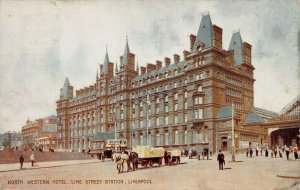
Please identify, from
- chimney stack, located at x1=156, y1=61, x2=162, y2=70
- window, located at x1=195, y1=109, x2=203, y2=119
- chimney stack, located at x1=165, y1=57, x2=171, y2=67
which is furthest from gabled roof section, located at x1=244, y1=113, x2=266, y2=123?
chimney stack, located at x1=156, y1=61, x2=162, y2=70

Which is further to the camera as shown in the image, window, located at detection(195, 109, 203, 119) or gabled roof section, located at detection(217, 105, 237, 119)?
window, located at detection(195, 109, 203, 119)

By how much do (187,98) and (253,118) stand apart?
860cm

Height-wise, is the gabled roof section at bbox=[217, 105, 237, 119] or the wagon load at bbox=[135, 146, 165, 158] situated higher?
the gabled roof section at bbox=[217, 105, 237, 119]

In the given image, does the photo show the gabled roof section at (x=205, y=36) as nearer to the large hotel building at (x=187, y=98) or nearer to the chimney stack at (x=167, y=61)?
the large hotel building at (x=187, y=98)

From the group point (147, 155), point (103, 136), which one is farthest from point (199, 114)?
point (147, 155)

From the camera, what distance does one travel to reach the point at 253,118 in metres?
40.6

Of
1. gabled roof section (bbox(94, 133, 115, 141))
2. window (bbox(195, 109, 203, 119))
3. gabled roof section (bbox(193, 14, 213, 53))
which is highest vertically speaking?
gabled roof section (bbox(193, 14, 213, 53))

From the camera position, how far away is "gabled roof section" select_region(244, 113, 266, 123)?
39406 mm

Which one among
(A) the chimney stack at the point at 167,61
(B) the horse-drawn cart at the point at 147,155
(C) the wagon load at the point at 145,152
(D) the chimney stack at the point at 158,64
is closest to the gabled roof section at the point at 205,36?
(A) the chimney stack at the point at 167,61

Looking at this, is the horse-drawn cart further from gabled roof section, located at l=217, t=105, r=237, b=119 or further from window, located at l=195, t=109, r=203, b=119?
window, located at l=195, t=109, r=203, b=119

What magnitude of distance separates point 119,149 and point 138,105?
13.0 metres

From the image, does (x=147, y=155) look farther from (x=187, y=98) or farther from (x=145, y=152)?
(x=187, y=98)

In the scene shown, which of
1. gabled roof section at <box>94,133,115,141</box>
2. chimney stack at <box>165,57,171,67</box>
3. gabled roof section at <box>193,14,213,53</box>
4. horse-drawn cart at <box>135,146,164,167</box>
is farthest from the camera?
gabled roof section at <box>94,133,115,141</box>

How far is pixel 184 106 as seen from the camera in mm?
45969
